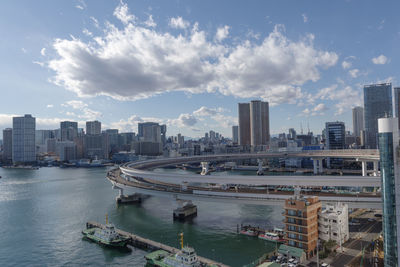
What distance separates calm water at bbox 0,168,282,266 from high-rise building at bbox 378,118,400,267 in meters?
8.21

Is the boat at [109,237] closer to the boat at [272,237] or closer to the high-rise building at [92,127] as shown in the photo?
the boat at [272,237]

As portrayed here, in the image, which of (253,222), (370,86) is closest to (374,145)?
(370,86)

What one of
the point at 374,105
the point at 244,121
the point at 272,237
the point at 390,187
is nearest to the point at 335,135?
the point at 374,105

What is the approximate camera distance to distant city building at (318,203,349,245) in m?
18.7

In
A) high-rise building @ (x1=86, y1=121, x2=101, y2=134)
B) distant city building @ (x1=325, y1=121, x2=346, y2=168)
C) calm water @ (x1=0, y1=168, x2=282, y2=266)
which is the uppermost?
high-rise building @ (x1=86, y1=121, x2=101, y2=134)

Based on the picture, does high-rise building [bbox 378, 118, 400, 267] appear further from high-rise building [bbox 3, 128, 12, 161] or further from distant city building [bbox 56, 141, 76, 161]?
high-rise building [bbox 3, 128, 12, 161]

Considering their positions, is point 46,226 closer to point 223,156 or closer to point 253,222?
point 253,222

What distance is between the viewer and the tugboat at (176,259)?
17.0 m

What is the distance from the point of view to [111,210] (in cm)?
3362

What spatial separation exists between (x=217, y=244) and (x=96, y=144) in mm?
133628

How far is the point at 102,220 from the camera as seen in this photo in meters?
29.1

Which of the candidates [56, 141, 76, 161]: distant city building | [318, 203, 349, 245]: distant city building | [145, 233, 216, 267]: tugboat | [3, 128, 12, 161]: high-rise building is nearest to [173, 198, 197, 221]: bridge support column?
[145, 233, 216, 267]: tugboat

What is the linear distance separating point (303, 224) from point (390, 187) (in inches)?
240

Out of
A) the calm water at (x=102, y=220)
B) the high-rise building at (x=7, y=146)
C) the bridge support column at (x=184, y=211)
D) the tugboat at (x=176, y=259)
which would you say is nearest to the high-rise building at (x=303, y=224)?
the calm water at (x=102, y=220)
